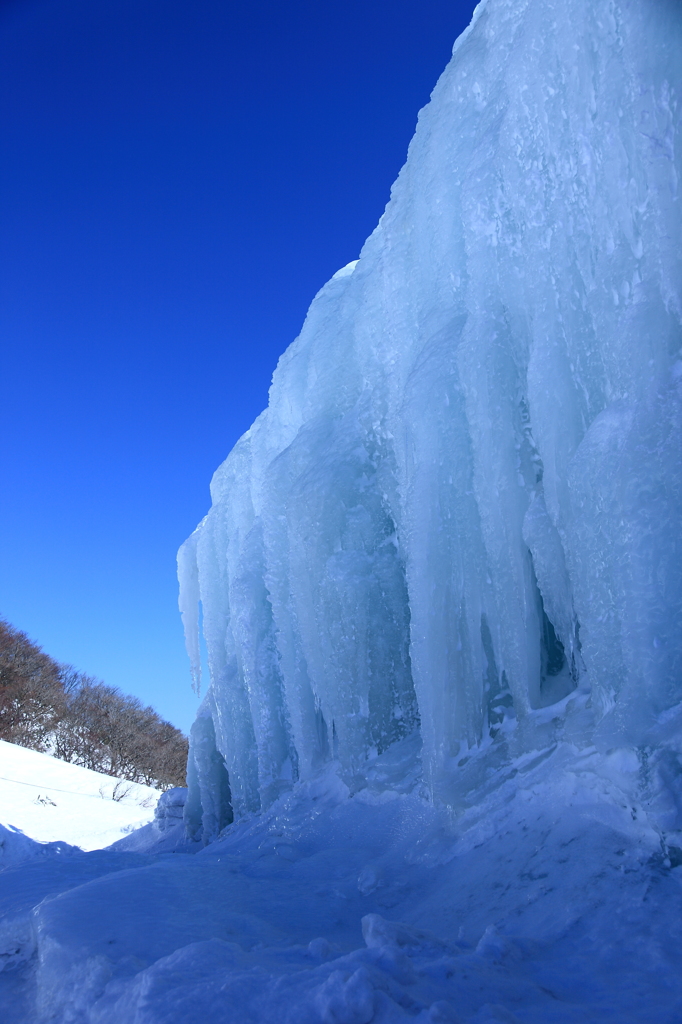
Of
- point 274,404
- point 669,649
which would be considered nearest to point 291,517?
point 274,404

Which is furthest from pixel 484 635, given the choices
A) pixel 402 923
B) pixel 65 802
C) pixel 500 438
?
pixel 65 802

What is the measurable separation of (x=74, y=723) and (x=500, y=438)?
785 inches

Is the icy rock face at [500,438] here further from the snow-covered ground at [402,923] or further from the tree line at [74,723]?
the tree line at [74,723]

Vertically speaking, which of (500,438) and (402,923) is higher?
(500,438)

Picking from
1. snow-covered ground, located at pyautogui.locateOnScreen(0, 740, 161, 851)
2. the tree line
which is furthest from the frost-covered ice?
the tree line

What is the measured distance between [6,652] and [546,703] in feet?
70.4

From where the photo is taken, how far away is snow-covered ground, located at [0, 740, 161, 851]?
9.32 metres

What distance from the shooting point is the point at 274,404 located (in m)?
7.66

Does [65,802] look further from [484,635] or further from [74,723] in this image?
[74,723]

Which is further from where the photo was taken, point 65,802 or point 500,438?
point 65,802

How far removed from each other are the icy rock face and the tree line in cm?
1421

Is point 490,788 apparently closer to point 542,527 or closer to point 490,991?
point 542,527

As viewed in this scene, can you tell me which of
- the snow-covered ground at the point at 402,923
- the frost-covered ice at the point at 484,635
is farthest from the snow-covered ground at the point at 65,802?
the snow-covered ground at the point at 402,923

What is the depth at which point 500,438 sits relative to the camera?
4059mm
